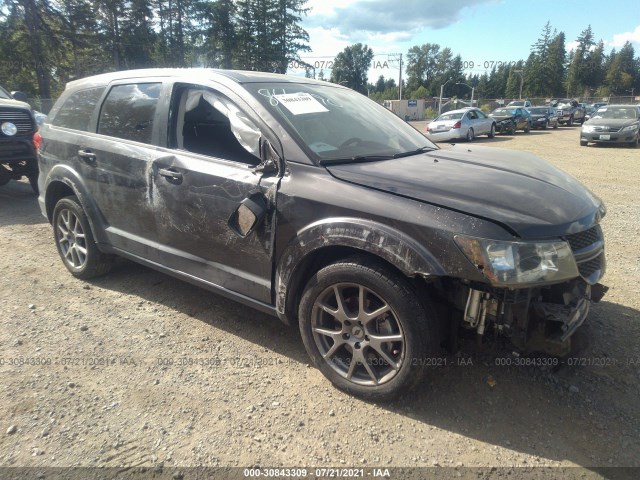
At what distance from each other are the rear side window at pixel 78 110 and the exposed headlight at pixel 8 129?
3759 millimetres

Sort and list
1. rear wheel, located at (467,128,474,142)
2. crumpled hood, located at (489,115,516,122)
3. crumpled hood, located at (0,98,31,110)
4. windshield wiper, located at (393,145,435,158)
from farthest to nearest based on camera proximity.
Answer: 1. crumpled hood, located at (489,115,516,122)
2. rear wheel, located at (467,128,474,142)
3. crumpled hood, located at (0,98,31,110)
4. windshield wiper, located at (393,145,435,158)

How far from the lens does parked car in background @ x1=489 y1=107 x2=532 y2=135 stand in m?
24.4

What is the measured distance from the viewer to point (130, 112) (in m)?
3.68

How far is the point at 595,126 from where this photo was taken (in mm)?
17453

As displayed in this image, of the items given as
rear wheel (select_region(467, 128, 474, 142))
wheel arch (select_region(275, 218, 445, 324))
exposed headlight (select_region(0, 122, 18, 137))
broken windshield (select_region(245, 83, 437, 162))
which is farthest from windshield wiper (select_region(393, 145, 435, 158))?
rear wheel (select_region(467, 128, 474, 142))

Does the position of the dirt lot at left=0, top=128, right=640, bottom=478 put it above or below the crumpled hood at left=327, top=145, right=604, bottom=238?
below

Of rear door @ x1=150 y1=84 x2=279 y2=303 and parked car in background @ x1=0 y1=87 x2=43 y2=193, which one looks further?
parked car in background @ x1=0 y1=87 x2=43 y2=193

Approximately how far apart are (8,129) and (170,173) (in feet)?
19.3

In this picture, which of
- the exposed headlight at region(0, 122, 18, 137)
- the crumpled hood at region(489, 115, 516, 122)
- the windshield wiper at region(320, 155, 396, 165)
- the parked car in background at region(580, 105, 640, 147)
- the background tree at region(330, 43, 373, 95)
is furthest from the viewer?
the background tree at region(330, 43, 373, 95)

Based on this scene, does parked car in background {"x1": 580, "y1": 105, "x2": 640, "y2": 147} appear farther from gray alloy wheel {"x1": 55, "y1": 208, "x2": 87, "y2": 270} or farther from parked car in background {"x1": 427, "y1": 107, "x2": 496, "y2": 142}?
gray alloy wheel {"x1": 55, "y1": 208, "x2": 87, "y2": 270}

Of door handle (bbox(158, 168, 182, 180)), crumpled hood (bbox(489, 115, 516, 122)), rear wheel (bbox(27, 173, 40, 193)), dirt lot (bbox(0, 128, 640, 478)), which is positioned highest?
crumpled hood (bbox(489, 115, 516, 122))

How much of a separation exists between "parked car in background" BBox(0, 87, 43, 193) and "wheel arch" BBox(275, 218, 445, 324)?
6273mm

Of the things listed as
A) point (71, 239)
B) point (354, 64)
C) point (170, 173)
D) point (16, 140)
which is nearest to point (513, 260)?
point (170, 173)

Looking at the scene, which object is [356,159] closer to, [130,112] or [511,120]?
[130,112]
